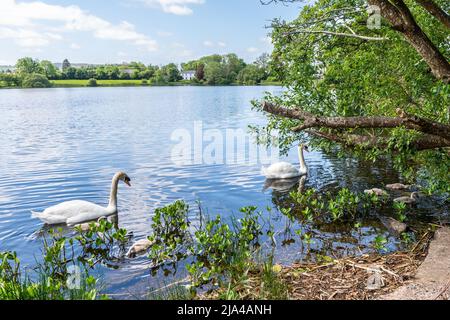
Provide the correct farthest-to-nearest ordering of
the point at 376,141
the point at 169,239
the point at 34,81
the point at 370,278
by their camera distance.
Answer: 1. the point at 34,81
2. the point at 169,239
3. the point at 376,141
4. the point at 370,278

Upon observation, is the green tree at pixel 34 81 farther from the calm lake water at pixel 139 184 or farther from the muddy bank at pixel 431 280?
the muddy bank at pixel 431 280

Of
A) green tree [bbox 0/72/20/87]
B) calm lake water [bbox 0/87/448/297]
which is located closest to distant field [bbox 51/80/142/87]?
green tree [bbox 0/72/20/87]

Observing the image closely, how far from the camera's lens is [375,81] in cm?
1027

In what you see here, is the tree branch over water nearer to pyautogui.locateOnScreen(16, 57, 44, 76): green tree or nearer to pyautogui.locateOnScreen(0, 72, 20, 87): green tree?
pyautogui.locateOnScreen(0, 72, 20, 87): green tree

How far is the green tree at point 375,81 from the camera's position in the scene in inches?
283

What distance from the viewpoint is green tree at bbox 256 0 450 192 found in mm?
7199

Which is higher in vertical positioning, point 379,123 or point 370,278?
point 379,123

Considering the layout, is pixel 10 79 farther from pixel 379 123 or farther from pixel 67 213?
pixel 379 123

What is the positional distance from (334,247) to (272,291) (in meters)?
4.09

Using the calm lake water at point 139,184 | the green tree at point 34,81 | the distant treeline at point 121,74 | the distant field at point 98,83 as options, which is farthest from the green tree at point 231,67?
the calm lake water at point 139,184

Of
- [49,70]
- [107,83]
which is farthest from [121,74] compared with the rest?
[49,70]

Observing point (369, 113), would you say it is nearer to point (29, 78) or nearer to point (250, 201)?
point (250, 201)

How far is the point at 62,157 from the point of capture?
23.7m

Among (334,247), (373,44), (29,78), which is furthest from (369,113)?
(29,78)
